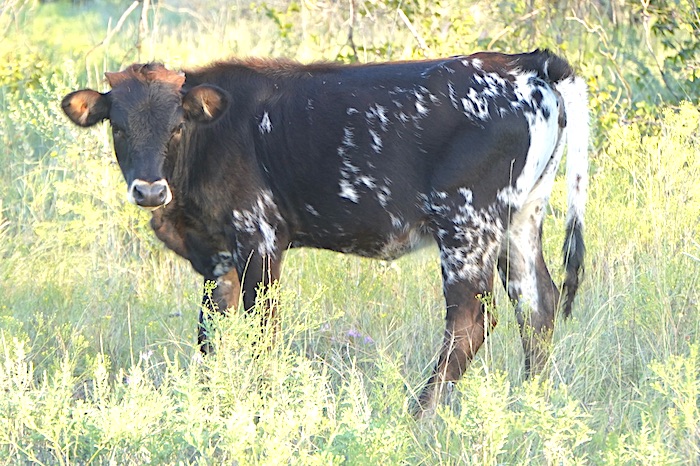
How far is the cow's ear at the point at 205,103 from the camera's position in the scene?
551 centimetres

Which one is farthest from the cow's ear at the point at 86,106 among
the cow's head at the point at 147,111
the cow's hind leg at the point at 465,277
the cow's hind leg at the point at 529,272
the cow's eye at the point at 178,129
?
the cow's hind leg at the point at 529,272

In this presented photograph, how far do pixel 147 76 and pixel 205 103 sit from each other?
13.6 inches

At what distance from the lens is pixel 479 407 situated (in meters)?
3.73

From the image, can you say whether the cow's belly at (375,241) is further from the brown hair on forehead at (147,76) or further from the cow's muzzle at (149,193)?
the brown hair on forehead at (147,76)

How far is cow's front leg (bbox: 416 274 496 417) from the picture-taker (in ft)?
17.3

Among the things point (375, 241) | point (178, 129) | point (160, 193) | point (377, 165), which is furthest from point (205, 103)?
point (375, 241)

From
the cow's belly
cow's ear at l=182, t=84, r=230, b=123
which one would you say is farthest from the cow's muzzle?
the cow's belly

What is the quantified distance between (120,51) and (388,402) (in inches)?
327

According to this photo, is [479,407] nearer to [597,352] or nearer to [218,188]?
[597,352]

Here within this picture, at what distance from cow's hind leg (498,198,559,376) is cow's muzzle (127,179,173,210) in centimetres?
170

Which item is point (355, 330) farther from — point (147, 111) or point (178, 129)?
point (147, 111)

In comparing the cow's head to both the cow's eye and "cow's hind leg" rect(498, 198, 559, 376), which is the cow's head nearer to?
the cow's eye

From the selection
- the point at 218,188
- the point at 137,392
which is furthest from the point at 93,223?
the point at 137,392

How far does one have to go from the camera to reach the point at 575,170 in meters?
5.46
